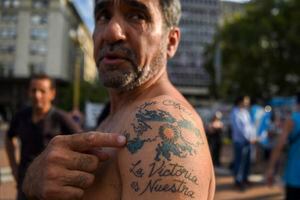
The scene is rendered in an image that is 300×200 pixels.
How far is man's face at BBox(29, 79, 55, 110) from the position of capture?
3738mm

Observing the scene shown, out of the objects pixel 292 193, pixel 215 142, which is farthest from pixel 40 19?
pixel 292 193

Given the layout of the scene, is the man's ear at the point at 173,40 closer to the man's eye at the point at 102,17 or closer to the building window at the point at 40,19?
the man's eye at the point at 102,17

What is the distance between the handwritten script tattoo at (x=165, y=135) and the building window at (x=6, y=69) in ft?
168

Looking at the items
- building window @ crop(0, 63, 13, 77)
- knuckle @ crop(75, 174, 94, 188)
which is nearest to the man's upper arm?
knuckle @ crop(75, 174, 94, 188)

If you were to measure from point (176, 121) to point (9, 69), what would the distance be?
170ft

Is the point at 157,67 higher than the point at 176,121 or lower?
higher

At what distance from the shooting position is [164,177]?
3.68 ft

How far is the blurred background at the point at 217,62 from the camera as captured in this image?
14133 millimetres

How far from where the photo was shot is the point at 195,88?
84188 mm

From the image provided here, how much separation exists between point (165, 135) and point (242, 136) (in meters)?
6.58

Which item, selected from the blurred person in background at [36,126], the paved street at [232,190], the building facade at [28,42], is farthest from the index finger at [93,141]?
the building facade at [28,42]

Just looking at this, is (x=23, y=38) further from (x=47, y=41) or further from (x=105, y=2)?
(x=105, y=2)

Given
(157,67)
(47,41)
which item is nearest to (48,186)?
(157,67)

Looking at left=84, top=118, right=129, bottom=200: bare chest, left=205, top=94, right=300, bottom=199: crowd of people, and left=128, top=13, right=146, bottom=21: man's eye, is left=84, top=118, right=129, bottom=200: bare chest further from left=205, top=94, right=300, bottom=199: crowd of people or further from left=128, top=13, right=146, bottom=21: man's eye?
left=205, top=94, right=300, bottom=199: crowd of people
